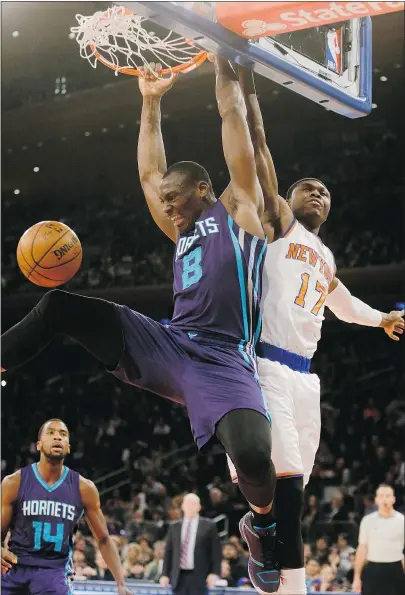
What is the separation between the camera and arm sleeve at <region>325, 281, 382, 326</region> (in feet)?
18.8

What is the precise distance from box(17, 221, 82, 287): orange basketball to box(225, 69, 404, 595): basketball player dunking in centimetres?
101

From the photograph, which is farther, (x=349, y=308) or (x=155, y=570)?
(x=155, y=570)

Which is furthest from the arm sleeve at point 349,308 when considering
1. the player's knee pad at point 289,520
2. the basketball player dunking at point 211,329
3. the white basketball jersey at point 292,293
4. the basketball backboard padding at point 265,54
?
the player's knee pad at point 289,520

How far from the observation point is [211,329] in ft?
14.3

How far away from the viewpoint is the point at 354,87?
217 inches

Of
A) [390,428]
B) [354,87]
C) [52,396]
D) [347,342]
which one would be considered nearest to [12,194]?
[52,396]

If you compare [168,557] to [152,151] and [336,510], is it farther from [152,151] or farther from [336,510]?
[152,151]

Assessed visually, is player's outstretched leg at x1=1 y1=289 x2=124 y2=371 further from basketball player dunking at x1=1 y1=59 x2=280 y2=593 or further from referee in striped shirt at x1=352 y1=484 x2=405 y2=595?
referee in striped shirt at x1=352 y1=484 x2=405 y2=595

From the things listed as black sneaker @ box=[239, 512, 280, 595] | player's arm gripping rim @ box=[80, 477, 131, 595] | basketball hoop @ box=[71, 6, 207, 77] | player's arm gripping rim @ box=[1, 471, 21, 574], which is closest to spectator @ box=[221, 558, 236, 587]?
player's arm gripping rim @ box=[80, 477, 131, 595]

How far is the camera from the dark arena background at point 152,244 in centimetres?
1439

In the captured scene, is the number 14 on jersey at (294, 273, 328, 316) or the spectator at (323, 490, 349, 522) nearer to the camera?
the number 14 on jersey at (294, 273, 328, 316)

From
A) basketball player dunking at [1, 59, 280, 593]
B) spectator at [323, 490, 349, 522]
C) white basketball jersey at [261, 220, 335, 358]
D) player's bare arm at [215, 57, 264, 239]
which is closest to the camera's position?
basketball player dunking at [1, 59, 280, 593]

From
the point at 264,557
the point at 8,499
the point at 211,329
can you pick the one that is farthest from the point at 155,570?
the point at 211,329

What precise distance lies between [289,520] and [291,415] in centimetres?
53
